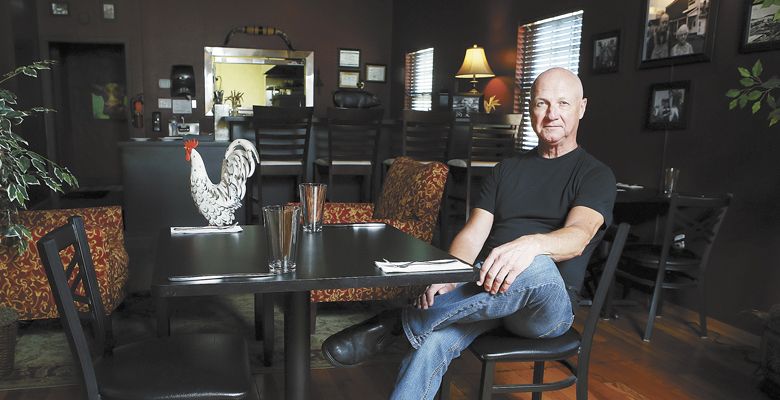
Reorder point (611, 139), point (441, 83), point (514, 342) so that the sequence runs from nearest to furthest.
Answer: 1. point (514, 342)
2. point (611, 139)
3. point (441, 83)

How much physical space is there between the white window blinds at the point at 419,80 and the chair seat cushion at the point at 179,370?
5.63m

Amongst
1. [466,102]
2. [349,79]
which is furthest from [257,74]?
[466,102]

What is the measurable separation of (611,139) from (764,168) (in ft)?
3.70

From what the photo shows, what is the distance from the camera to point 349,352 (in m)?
1.60

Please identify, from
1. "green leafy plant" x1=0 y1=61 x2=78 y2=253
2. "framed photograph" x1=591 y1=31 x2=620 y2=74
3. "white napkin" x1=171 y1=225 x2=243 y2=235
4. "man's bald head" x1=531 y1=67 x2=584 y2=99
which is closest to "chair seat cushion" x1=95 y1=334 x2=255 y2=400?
"white napkin" x1=171 y1=225 x2=243 y2=235

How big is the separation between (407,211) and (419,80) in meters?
4.87

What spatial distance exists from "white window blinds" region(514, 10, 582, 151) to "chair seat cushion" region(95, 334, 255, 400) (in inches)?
131

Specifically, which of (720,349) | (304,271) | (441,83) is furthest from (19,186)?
(441,83)

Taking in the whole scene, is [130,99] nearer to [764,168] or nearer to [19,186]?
[19,186]

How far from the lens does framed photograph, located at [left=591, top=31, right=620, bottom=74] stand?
12.9ft

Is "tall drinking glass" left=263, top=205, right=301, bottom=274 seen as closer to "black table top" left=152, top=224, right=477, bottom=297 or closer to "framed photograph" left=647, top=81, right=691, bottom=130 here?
"black table top" left=152, top=224, right=477, bottom=297

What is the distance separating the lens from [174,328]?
114 inches

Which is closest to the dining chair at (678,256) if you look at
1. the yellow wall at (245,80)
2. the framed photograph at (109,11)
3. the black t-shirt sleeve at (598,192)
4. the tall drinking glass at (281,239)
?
the black t-shirt sleeve at (598,192)

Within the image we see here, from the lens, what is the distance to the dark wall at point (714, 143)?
2943mm
